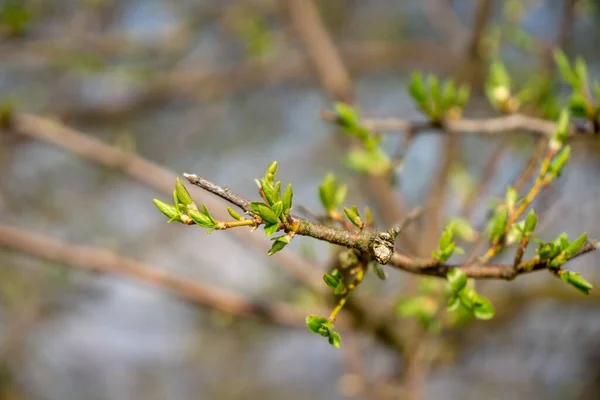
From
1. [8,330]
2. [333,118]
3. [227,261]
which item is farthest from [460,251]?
[227,261]

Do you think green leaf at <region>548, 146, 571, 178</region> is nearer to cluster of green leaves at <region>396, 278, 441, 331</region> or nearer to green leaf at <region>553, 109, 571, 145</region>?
green leaf at <region>553, 109, 571, 145</region>

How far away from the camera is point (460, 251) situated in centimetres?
45

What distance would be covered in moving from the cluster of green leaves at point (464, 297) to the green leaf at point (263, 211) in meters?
0.17

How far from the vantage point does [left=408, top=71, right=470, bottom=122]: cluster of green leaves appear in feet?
1.98

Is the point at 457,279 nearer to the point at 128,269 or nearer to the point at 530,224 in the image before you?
the point at 530,224

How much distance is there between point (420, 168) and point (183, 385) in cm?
215

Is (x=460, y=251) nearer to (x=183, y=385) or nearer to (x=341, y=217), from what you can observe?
(x=341, y=217)

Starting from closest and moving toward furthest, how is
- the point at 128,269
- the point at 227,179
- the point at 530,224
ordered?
the point at 530,224
the point at 128,269
the point at 227,179

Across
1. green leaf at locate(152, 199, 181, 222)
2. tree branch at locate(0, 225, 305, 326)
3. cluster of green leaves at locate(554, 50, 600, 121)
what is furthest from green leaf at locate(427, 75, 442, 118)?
tree branch at locate(0, 225, 305, 326)

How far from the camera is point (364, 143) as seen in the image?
26.5 inches

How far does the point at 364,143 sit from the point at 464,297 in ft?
0.93

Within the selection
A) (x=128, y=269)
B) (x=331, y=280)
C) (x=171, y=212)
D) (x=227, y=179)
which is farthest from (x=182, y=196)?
(x=227, y=179)

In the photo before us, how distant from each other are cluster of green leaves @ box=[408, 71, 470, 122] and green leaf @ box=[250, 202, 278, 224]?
0.32 metres

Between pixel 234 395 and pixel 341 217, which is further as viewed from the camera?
pixel 234 395
